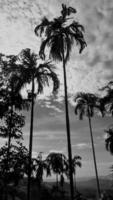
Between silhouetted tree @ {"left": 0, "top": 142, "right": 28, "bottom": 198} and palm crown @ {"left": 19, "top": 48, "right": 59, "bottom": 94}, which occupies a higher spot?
palm crown @ {"left": 19, "top": 48, "right": 59, "bottom": 94}

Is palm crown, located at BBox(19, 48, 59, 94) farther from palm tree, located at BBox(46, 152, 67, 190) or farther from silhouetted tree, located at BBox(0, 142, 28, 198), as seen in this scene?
palm tree, located at BBox(46, 152, 67, 190)

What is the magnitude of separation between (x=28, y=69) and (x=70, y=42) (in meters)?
6.12

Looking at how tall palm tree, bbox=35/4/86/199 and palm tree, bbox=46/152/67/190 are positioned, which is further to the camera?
palm tree, bbox=46/152/67/190

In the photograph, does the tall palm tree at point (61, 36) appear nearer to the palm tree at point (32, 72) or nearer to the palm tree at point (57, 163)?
the palm tree at point (32, 72)

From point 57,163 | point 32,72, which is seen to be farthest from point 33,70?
point 57,163

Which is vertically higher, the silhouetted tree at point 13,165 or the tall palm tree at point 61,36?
the tall palm tree at point 61,36

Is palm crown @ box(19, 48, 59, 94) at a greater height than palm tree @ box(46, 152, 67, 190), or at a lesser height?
greater

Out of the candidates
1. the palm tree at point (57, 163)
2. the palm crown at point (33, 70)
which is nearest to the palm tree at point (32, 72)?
the palm crown at point (33, 70)

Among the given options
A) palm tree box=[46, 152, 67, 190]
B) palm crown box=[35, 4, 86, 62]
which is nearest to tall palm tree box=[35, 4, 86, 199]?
palm crown box=[35, 4, 86, 62]

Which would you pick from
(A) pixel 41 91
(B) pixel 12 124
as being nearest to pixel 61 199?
(A) pixel 41 91

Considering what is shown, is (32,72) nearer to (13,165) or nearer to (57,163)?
(13,165)

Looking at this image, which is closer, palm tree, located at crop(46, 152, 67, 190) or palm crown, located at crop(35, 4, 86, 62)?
palm crown, located at crop(35, 4, 86, 62)

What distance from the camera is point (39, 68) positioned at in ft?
78.3

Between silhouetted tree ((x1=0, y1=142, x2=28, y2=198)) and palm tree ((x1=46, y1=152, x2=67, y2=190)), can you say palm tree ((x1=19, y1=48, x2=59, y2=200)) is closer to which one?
silhouetted tree ((x1=0, y1=142, x2=28, y2=198))
